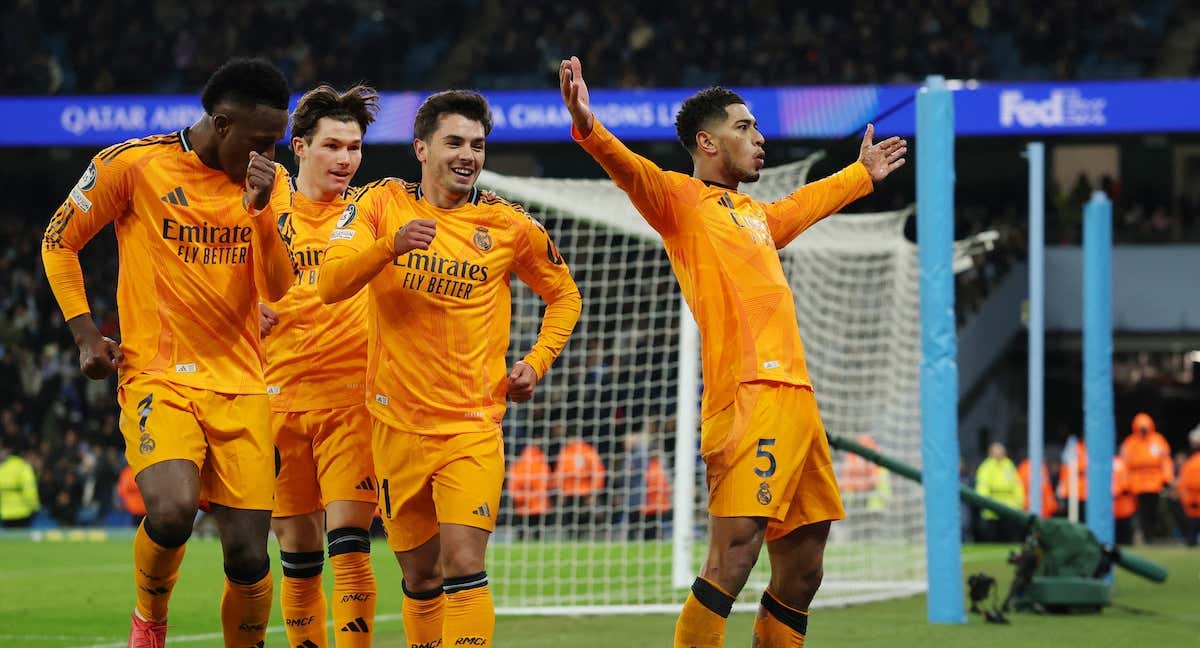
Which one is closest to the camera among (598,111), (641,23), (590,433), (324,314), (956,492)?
(324,314)

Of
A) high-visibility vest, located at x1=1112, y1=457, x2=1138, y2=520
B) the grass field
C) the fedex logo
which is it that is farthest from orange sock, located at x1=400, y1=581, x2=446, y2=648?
the fedex logo

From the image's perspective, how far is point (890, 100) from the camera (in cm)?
2495

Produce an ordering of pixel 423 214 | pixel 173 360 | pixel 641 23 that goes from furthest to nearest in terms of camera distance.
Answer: pixel 641 23 → pixel 423 214 → pixel 173 360

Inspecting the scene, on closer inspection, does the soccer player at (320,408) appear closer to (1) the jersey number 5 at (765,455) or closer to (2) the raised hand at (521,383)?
(2) the raised hand at (521,383)

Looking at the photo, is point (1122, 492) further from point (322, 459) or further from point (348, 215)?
point (348, 215)

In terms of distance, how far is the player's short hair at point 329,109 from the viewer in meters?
6.76

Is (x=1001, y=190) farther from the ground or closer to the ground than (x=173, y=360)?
farther from the ground

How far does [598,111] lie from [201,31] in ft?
31.2

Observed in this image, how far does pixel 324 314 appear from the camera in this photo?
264 inches

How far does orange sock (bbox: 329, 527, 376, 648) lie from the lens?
20.8ft

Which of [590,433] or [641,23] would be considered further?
[641,23]

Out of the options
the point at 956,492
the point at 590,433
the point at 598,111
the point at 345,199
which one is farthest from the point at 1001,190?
the point at 345,199

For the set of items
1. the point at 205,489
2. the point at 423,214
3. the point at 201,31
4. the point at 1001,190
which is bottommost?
the point at 205,489

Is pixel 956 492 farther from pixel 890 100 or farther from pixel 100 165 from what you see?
pixel 890 100
